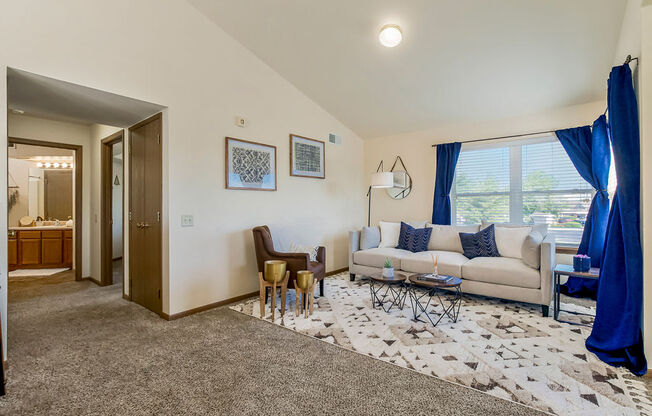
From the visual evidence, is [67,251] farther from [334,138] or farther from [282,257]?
[334,138]

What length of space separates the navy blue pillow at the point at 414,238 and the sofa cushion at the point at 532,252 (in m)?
1.26

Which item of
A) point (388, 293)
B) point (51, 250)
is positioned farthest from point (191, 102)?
point (51, 250)

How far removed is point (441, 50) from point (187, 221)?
10.7 ft

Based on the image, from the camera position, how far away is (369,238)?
4918mm

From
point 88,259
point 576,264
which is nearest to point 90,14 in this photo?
point 88,259

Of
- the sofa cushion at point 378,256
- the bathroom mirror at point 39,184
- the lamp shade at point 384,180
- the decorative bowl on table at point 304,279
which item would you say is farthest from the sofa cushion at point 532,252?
the bathroom mirror at point 39,184

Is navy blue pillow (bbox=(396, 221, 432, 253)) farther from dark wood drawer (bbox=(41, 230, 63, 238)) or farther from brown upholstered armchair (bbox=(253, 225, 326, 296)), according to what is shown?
dark wood drawer (bbox=(41, 230, 63, 238))

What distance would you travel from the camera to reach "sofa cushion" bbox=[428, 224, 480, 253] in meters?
4.51

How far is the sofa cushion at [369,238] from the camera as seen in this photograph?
4.88 m

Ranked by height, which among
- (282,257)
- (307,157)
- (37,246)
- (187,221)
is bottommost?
(37,246)

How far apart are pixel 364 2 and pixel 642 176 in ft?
8.55

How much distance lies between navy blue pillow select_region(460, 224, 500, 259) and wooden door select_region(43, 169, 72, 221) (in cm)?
778

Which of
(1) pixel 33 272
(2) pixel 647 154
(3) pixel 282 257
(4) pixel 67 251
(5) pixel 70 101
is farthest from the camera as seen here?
(4) pixel 67 251

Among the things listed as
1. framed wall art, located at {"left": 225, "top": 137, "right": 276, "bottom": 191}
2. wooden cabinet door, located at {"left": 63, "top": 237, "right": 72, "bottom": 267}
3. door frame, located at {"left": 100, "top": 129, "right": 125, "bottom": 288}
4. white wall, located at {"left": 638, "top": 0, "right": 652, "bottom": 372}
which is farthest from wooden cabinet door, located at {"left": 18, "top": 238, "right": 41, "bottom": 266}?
white wall, located at {"left": 638, "top": 0, "right": 652, "bottom": 372}
